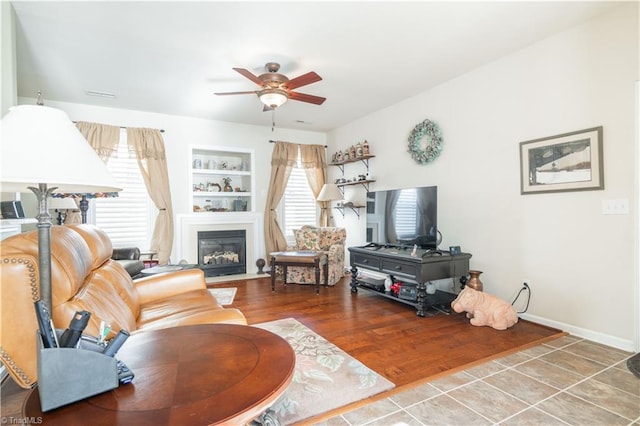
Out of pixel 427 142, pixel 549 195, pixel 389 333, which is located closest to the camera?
pixel 389 333

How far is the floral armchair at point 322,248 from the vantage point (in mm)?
4848

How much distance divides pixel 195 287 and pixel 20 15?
2.64 m

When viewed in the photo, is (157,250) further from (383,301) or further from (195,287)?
(383,301)

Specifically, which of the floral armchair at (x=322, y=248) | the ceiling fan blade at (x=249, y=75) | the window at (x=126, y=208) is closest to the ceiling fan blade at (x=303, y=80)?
the ceiling fan blade at (x=249, y=75)

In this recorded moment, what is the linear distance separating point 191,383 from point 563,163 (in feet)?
11.3

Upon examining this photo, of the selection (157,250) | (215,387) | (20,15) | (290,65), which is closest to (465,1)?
(290,65)

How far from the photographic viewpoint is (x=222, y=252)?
5.64 metres

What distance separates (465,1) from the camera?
8.01 ft

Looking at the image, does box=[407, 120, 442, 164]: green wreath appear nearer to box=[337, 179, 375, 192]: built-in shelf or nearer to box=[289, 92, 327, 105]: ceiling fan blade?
Result: box=[337, 179, 375, 192]: built-in shelf

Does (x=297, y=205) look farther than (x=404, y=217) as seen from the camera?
Yes

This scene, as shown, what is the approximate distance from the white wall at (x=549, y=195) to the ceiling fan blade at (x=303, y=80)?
196 cm

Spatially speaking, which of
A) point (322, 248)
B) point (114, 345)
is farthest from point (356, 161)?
point (114, 345)

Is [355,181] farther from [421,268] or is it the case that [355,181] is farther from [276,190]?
[421,268]

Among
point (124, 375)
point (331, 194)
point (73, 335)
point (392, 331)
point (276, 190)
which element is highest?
point (276, 190)
